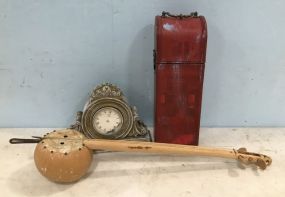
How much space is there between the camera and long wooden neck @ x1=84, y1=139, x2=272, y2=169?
0.92 m

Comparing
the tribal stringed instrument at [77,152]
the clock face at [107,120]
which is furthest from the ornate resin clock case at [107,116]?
the tribal stringed instrument at [77,152]

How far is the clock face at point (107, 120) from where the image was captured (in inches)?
40.2

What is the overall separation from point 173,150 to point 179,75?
0.19 meters

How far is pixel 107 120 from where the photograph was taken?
1.03 meters

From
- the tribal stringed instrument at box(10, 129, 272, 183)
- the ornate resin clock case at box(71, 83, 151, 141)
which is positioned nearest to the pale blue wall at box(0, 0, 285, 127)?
the ornate resin clock case at box(71, 83, 151, 141)

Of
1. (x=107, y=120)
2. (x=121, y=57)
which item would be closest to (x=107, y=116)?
(x=107, y=120)

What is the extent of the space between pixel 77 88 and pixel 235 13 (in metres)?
0.50

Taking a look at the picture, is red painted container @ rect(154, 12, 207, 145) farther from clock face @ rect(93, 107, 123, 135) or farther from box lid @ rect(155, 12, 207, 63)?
clock face @ rect(93, 107, 123, 135)

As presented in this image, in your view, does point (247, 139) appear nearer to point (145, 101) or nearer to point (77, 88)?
point (145, 101)

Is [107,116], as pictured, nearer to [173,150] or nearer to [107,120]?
[107,120]

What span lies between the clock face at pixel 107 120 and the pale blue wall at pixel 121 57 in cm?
12

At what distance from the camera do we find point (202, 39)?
3.03ft

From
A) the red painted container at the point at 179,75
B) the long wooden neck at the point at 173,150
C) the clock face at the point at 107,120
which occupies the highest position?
the red painted container at the point at 179,75

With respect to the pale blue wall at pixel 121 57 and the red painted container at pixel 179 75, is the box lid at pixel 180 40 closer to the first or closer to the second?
the red painted container at pixel 179 75
